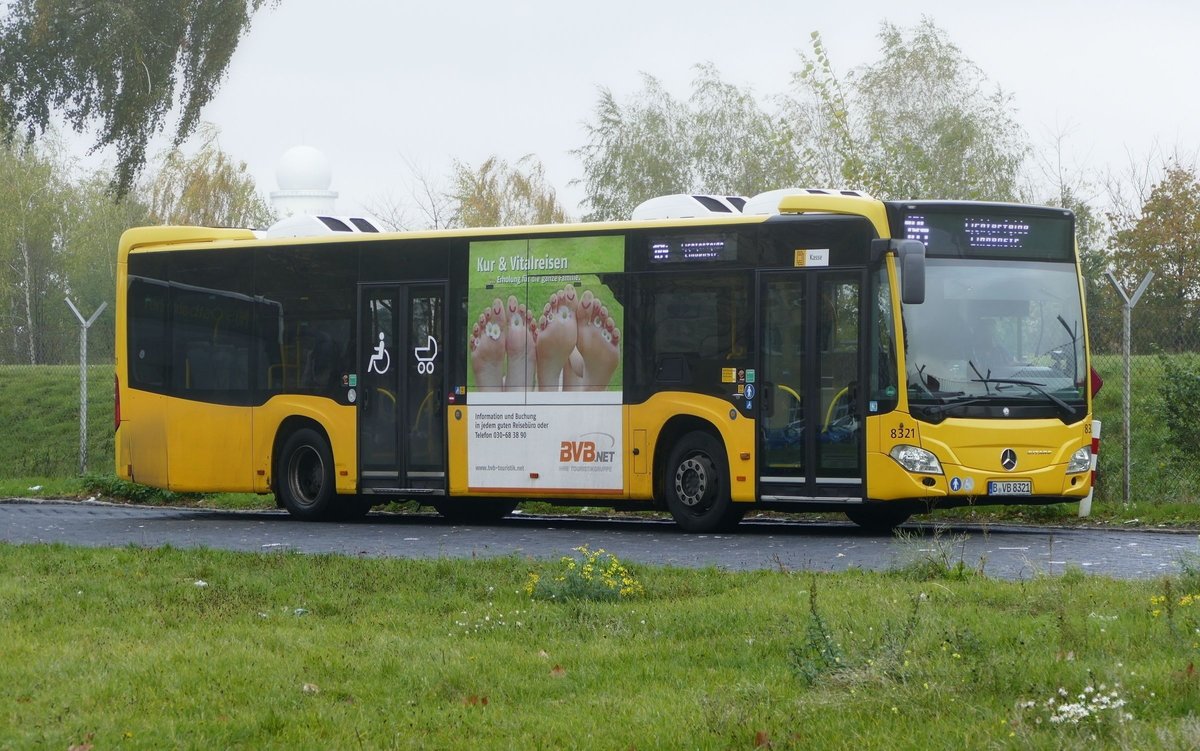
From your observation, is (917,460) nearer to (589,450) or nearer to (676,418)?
(676,418)

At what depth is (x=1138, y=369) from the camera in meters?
28.4

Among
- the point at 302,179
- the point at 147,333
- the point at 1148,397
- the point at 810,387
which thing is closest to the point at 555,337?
the point at 810,387

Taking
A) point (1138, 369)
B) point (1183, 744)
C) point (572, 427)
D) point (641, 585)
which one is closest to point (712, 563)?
point (641, 585)

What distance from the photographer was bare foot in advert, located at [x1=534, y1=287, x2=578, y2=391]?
18.0 m

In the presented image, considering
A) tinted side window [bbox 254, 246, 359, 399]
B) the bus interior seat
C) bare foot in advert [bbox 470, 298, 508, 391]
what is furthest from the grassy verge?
tinted side window [bbox 254, 246, 359, 399]

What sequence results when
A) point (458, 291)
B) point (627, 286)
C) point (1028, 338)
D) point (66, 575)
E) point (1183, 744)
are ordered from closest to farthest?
point (1183, 744), point (66, 575), point (1028, 338), point (627, 286), point (458, 291)

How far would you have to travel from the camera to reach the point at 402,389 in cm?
1908

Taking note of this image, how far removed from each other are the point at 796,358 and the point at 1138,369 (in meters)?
13.8

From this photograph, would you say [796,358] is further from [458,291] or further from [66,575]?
[66,575]

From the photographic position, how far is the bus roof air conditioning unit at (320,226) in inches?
799

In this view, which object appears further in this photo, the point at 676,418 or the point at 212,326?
the point at 212,326

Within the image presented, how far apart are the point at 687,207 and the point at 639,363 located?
173 cm

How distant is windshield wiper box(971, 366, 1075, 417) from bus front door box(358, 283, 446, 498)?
19.7 feet

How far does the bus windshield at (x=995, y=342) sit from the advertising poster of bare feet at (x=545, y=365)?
327 centimetres
